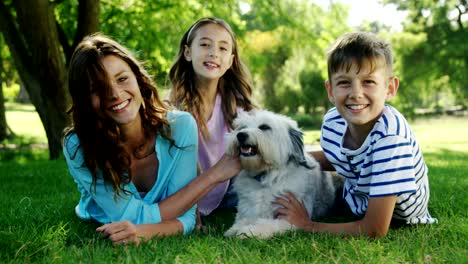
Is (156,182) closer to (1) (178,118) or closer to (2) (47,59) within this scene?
(1) (178,118)

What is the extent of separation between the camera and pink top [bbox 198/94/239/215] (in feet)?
16.4

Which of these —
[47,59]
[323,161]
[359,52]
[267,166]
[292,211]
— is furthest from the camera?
[47,59]

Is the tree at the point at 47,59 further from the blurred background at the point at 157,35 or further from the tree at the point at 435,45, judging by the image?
the tree at the point at 435,45

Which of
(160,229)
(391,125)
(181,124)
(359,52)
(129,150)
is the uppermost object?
(359,52)

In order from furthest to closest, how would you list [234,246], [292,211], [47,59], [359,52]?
[47,59]
[292,211]
[359,52]
[234,246]

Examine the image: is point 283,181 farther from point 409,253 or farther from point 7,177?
point 7,177

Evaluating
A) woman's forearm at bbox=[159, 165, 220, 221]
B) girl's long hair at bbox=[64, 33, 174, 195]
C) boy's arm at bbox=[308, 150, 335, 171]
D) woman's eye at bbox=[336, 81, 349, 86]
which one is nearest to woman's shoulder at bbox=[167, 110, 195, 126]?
girl's long hair at bbox=[64, 33, 174, 195]

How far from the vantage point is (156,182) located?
13.3ft

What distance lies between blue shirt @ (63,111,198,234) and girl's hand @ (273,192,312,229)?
0.68 m

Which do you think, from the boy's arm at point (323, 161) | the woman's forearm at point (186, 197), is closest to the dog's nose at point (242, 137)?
the woman's forearm at point (186, 197)

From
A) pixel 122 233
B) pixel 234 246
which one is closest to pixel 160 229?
pixel 122 233

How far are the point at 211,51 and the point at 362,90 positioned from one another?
1.87 meters

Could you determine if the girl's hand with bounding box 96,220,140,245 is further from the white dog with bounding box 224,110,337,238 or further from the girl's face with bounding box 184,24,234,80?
the girl's face with bounding box 184,24,234,80

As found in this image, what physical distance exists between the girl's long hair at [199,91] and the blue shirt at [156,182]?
783 mm
